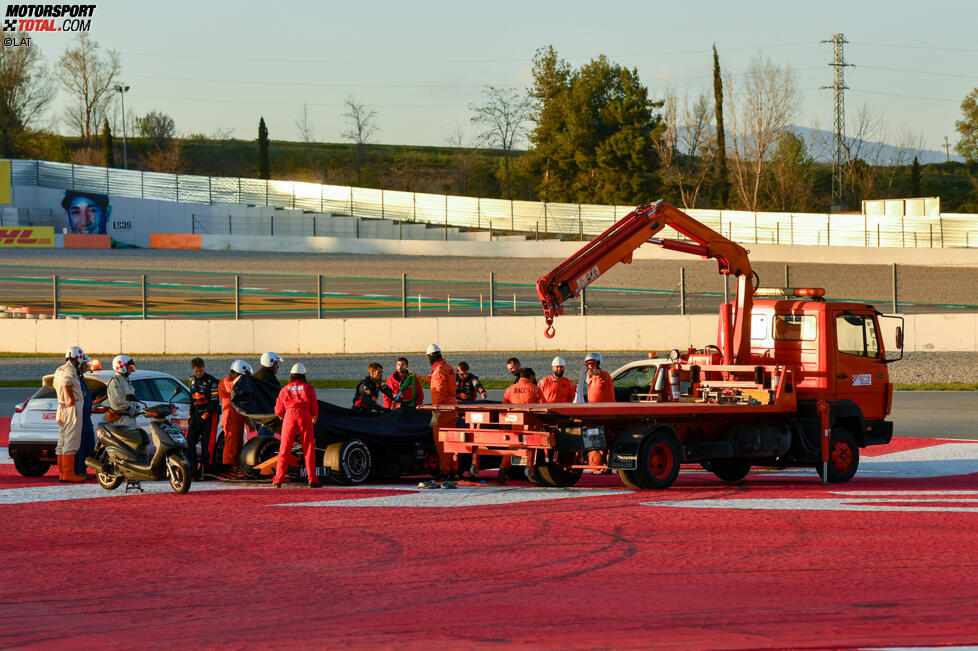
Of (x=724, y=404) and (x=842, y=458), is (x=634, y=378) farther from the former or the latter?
(x=842, y=458)

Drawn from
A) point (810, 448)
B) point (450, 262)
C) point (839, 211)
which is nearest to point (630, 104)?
point (839, 211)

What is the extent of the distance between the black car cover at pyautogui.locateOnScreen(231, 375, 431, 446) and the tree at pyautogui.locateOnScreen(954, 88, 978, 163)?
9754 centimetres

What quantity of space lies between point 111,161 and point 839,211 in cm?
5674

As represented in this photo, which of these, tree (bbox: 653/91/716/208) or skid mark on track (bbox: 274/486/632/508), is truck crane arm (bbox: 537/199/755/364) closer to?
skid mark on track (bbox: 274/486/632/508)

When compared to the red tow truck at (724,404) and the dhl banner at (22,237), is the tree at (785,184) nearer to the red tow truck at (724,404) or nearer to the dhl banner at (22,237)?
the dhl banner at (22,237)

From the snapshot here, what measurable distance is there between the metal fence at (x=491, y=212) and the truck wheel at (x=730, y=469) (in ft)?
163

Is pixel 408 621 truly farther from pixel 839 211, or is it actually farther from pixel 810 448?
pixel 839 211

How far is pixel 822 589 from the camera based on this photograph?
864 centimetres

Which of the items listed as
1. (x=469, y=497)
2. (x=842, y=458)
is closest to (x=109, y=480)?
(x=469, y=497)

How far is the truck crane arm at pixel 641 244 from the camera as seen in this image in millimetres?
15641

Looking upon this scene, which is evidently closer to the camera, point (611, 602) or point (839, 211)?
point (611, 602)

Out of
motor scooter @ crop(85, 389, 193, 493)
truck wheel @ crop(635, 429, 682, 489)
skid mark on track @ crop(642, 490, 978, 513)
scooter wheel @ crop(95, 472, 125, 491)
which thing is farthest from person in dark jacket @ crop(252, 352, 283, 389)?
skid mark on track @ crop(642, 490, 978, 513)

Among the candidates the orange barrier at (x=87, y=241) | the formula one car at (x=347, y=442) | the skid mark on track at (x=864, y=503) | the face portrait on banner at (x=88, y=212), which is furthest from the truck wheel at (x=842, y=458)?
the face portrait on banner at (x=88, y=212)

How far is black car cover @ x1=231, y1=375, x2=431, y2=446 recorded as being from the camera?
15070 millimetres
